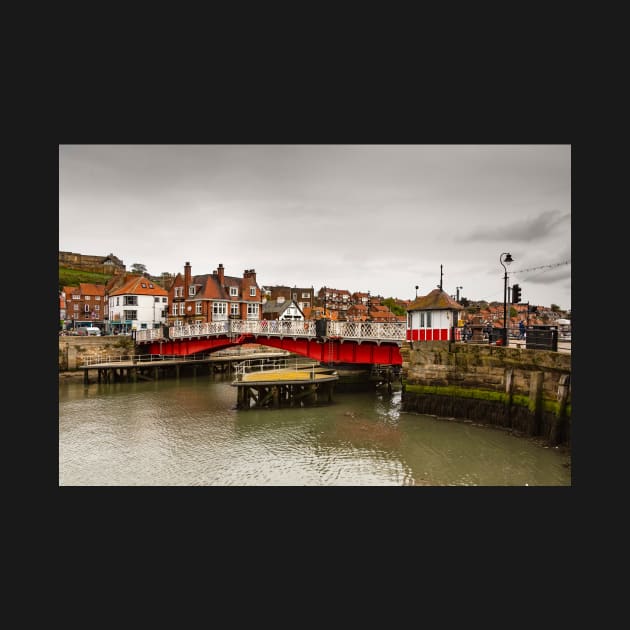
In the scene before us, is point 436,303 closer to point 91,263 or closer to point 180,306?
point 180,306

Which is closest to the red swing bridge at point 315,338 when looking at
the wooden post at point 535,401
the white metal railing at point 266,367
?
the white metal railing at point 266,367

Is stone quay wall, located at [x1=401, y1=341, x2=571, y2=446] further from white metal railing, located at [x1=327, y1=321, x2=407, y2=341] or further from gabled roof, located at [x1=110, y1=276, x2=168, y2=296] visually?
gabled roof, located at [x1=110, y1=276, x2=168, y2=296]

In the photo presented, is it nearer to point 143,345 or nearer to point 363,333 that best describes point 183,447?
point 363,333

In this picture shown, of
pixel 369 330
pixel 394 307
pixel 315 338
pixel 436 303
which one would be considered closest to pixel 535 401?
pixel 436 303

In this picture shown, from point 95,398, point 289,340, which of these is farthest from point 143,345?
point 289,340

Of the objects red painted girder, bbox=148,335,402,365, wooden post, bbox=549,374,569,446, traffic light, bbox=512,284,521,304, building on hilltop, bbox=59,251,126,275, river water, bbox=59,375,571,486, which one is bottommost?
river water, bbox=59,375,571,486

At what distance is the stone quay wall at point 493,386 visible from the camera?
1357cm

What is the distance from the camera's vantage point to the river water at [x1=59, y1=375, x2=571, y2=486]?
37.2 feet

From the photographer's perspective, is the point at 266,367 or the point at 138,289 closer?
the point at 266,367

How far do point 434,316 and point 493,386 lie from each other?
4.00 meters

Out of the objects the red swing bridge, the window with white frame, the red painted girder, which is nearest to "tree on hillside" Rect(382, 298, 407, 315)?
the window with white frame

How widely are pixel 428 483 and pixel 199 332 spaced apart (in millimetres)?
23727

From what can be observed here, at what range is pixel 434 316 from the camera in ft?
59.2

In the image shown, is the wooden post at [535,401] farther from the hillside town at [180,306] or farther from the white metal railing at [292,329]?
the hillside town at [180,306]
